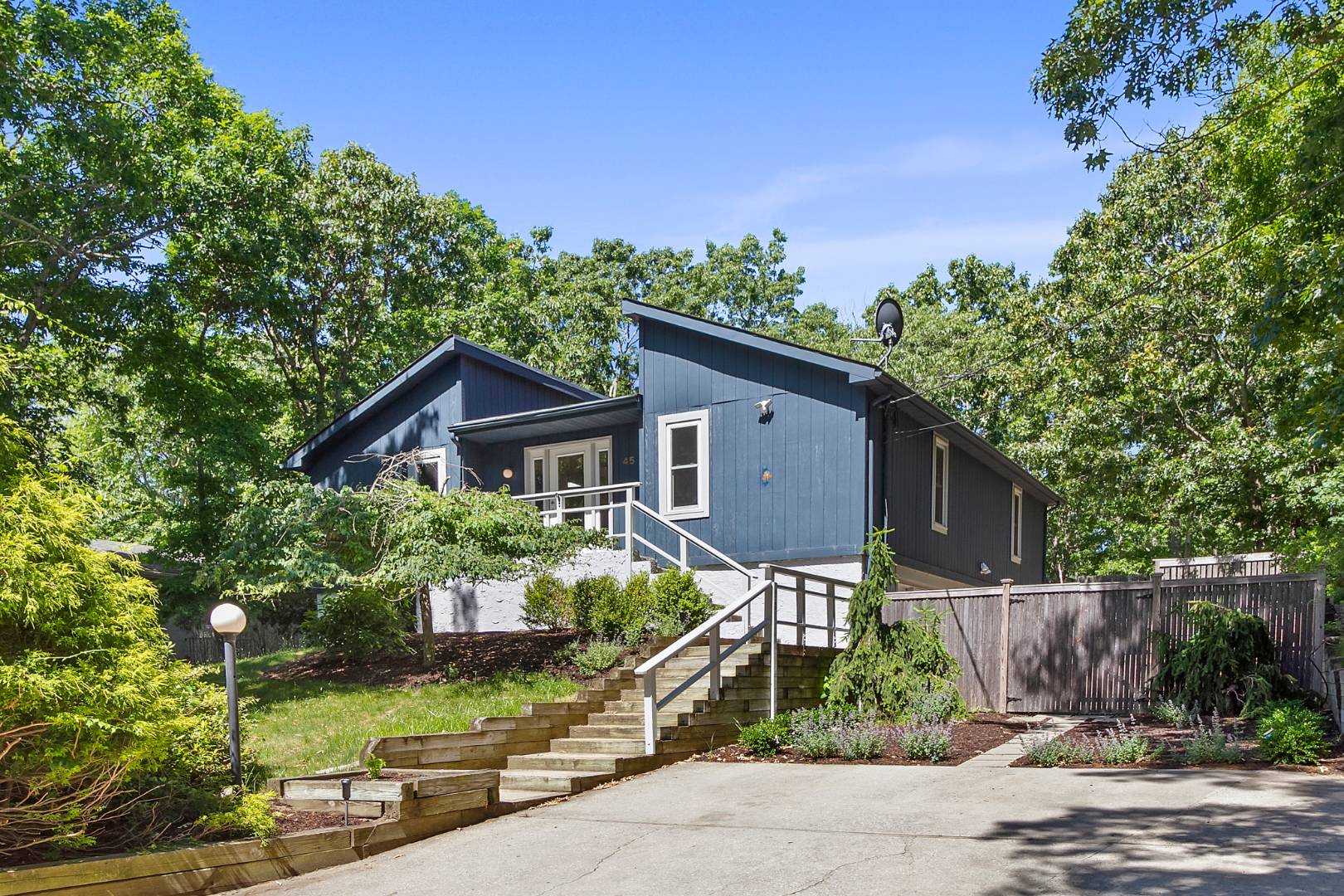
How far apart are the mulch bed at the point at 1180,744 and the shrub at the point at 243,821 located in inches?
276

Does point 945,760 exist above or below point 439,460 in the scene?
below

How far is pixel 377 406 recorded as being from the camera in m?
24.0

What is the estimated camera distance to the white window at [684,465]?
1864 centimetres

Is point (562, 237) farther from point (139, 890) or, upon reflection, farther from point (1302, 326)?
point (139, 890)

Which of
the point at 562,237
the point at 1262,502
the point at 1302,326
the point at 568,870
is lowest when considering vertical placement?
the point at 568,870

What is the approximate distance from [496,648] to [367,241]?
17085mm

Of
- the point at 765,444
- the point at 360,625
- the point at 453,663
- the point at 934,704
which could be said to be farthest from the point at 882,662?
the point at 360,625

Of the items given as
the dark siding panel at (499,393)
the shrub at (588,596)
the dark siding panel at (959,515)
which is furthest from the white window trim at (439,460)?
the dark siding panel at (959,515)

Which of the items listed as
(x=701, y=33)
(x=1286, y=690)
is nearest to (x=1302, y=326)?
(x=1286, y=690)

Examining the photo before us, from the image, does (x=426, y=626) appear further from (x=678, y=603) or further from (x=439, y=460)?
(x=439, y=460)

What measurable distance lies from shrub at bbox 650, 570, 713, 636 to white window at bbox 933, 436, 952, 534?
19.8ft

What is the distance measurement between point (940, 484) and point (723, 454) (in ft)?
14.3

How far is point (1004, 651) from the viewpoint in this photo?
14945mm

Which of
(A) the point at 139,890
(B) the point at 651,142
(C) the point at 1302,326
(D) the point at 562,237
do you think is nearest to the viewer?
(A) the point at 139,890
